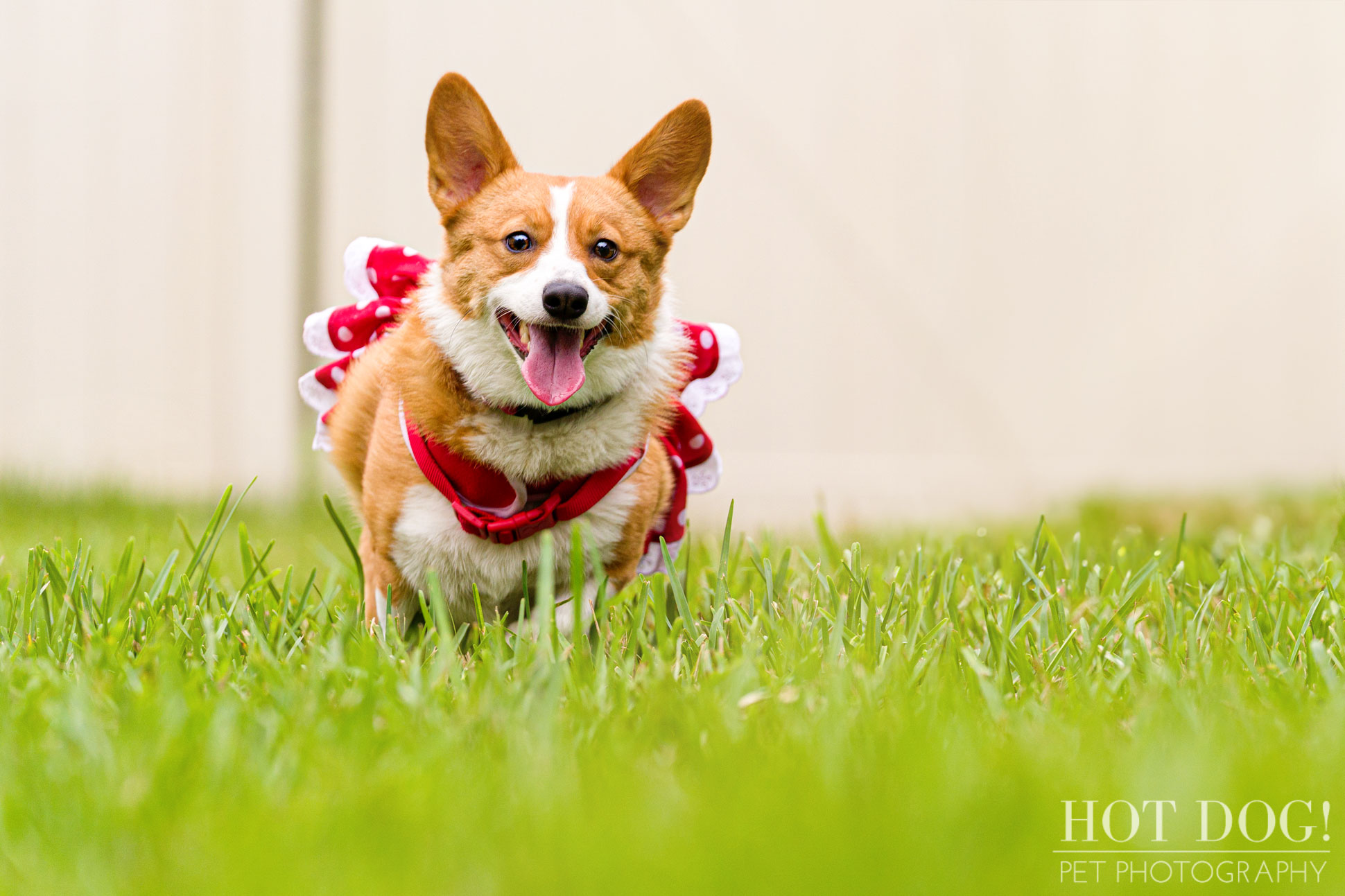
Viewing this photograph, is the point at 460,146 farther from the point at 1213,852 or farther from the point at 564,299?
the point at 1213,852

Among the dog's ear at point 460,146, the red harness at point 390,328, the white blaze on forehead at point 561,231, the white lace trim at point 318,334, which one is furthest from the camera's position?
the white lace trim at point 318,334

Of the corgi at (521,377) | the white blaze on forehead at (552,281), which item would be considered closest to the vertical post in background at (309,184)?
the corgi at (521,377)

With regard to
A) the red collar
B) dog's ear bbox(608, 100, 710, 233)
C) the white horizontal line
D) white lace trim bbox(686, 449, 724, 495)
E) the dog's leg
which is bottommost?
the white horizontal line

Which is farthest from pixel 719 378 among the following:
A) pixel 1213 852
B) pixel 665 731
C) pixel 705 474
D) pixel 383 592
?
pixel 1213 852

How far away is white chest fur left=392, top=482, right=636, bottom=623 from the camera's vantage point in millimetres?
2074

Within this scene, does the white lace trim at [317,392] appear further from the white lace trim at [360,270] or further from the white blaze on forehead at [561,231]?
the white blaze on forehead at [561,231]

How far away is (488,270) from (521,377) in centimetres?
22

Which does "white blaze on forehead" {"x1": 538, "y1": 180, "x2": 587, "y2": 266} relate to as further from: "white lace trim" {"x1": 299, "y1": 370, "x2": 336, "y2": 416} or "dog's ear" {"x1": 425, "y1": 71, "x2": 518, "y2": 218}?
"white lace trim" {"x1": 299, "y1": 370, "x2": 336, "y2": 416}

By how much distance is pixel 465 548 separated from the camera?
2.08 metres

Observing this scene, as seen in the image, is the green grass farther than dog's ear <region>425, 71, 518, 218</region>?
No

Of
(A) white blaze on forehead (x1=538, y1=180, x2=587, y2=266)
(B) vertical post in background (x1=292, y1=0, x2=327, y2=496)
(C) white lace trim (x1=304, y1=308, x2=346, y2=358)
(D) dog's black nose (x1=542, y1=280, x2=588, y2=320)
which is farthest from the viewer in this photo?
(B) vertical post in background (x1=292, y1=0, x2=327, y2=496)

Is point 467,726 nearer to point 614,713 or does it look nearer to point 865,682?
point 614,713

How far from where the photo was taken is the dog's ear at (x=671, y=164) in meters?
2.32

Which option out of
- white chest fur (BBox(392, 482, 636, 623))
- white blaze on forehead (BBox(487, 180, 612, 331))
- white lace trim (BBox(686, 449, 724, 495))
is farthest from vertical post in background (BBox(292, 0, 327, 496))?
white blaze on forehead (BBox(487, 180, 612, 331))
